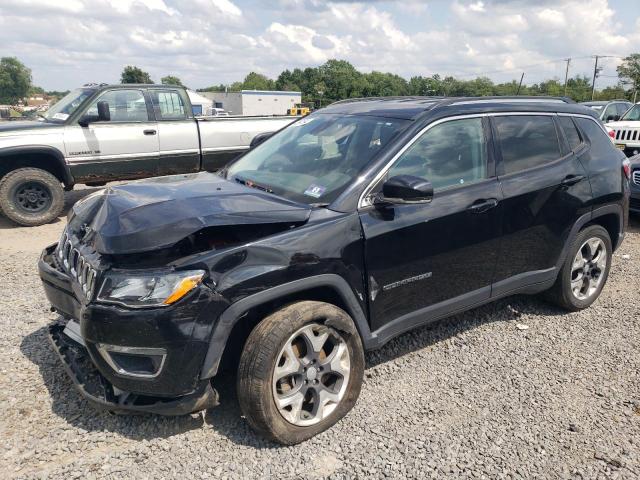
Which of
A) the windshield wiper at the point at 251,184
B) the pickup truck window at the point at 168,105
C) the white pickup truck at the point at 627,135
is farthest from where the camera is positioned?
the white pickup truck at the point at 627,135

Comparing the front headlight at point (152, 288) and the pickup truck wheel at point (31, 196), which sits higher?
the front headlight at point (152, 288)

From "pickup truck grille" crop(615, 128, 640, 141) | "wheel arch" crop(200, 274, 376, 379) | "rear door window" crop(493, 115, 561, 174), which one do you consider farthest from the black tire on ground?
"pickup truck grille" crop(615, 128, 640, 141)

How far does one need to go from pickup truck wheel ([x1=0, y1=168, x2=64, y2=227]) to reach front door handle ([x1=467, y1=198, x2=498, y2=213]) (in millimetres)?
6382

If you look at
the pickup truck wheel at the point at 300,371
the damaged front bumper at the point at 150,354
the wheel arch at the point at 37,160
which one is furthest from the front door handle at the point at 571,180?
the wheel arch at the point at 37,160

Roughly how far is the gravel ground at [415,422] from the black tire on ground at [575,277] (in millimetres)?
321

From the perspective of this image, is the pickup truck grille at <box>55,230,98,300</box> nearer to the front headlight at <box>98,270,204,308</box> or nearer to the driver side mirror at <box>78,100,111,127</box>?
the front headlight at <box>98,270,204,308</box>

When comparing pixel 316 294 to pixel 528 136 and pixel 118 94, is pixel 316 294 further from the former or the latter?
pixel 118 94

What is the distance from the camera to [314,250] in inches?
110

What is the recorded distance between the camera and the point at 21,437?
281cm

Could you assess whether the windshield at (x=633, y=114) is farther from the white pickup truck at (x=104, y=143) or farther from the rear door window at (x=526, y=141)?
the rear door window at (x=526, y=141)

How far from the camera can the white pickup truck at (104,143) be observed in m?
7.36

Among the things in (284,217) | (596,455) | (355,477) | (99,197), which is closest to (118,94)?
(99,197)

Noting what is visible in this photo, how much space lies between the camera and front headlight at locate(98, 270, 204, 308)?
2.47 m

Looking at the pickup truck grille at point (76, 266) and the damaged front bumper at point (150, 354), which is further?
the pickup truck grille at point (76, 266)
